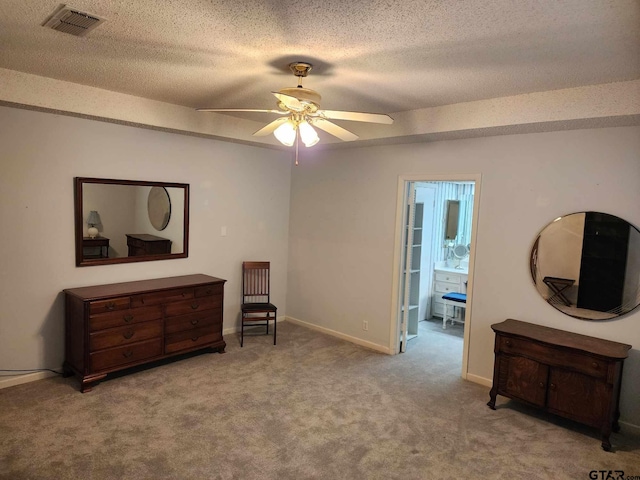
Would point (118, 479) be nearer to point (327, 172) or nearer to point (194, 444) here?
point (194, 444)

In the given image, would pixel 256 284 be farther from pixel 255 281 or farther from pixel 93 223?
pixel 93 223

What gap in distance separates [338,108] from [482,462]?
303 cm

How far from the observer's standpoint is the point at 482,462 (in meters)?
2.78

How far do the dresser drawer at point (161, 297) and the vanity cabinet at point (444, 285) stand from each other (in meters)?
3.54

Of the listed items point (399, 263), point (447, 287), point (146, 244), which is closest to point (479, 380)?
point (399, 263)

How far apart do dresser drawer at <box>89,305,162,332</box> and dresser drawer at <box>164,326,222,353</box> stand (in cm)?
29

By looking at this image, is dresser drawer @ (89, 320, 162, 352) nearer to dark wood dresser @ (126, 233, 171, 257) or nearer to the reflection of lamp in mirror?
Answer: dark wood dresser @ (126, 233, 171, 257)

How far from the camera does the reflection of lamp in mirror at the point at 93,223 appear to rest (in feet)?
12.8

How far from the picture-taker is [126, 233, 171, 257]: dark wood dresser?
423 centimetres

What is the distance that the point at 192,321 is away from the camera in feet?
14.0

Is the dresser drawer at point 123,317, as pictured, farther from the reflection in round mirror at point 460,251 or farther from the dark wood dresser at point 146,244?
the reflection in round mirror at point 460,251

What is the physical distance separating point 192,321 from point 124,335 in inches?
26.8

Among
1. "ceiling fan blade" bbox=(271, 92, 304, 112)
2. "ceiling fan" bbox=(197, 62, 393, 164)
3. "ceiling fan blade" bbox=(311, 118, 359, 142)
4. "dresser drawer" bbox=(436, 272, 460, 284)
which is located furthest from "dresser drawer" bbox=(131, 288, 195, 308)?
"dresser drawer" bbox=(436, 272, 460, 284)

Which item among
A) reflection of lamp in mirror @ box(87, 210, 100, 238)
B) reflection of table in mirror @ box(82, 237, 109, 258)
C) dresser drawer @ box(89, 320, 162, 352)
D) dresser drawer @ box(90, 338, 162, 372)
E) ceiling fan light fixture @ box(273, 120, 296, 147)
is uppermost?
ceiling fan light fixture @ box(273, 120, 296, 147)
